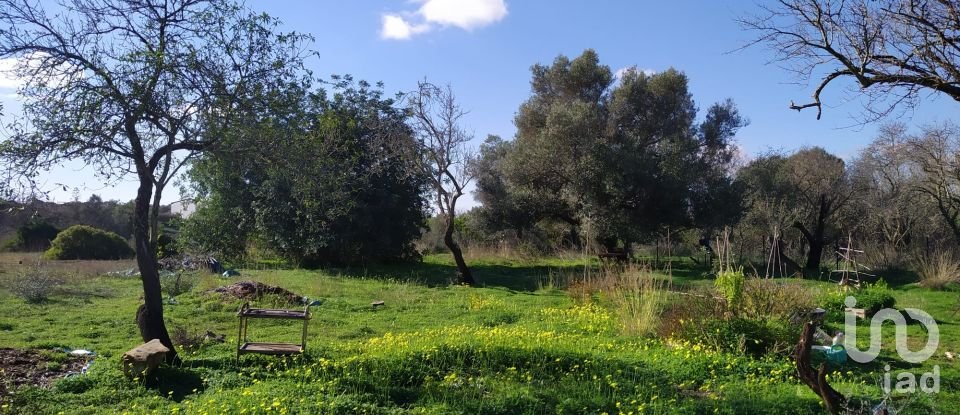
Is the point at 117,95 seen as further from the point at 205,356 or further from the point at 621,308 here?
the point at 621,308

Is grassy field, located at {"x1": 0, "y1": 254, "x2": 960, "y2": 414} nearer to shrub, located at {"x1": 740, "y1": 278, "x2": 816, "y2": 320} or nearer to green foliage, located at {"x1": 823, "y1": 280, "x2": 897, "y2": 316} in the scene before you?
green foliage, located at {"x1": 823, "y1": 280, "x2": 897, "y2": 316}

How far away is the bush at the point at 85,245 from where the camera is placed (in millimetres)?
24719

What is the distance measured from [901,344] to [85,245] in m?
26.4

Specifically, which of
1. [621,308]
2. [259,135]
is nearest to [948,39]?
[621,308]

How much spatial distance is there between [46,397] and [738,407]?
5.84 metres

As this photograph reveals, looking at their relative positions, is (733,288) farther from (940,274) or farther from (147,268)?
(940,274)

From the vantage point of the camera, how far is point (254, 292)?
1289 centimetres

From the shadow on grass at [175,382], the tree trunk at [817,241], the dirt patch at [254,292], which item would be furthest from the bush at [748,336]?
the tree trunk at [817,241]

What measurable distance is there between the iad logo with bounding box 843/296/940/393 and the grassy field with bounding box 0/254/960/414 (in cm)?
14

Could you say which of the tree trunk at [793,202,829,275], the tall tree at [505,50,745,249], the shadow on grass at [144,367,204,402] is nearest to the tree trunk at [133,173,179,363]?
the shadow on grass at [144,367,204,402]

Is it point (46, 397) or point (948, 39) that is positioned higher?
point (948, 39)

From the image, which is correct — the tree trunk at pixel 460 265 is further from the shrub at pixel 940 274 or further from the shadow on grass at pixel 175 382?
the shadow on grass at pixel 175 382

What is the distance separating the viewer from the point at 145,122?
23.2 feet

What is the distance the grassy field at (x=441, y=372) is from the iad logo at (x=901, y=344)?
0.14m
